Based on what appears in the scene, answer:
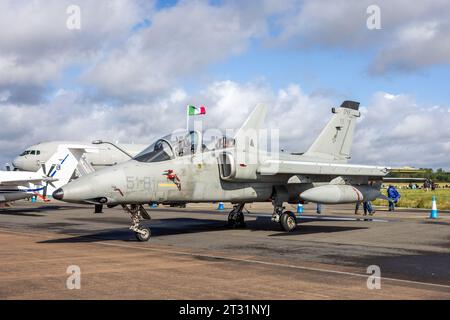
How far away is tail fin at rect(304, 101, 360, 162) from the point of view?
2004 cm

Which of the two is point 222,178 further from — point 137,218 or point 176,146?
point 137,218

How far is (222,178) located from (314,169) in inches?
127

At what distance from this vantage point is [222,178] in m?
15.1

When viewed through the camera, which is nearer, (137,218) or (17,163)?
(137,218)

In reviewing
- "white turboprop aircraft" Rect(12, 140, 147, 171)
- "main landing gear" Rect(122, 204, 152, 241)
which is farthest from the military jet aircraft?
"white turboprop aircraft" Rect(12, 140, 147, 171)

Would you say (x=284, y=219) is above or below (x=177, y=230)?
above

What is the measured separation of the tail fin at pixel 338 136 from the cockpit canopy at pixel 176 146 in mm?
6523

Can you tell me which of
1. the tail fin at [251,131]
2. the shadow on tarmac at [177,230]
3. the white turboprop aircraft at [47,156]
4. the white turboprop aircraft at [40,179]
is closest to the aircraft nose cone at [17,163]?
the white turboprop aircraft at [47,156]

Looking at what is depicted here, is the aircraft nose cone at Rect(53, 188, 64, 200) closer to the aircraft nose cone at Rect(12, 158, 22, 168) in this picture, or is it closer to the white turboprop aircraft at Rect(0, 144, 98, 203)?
the white turboprop aircraft at Rect(0, 144, 98, 203)

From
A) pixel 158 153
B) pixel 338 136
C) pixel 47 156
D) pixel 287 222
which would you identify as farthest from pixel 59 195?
pixel 47 156

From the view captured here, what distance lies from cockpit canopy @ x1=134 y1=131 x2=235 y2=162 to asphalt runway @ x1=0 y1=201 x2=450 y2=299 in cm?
246
